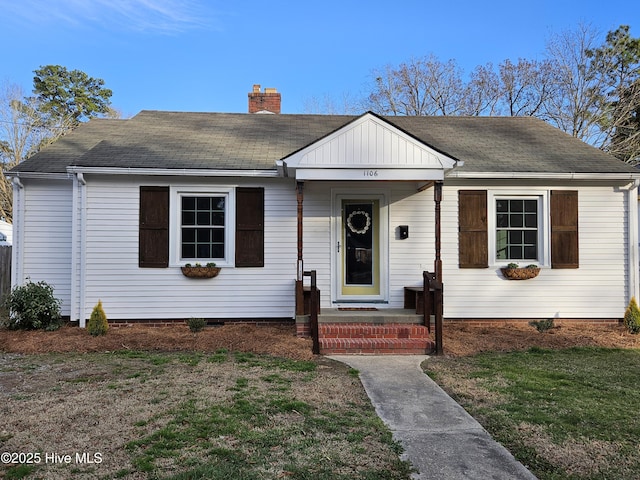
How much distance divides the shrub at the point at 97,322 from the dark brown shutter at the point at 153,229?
42.2 inches

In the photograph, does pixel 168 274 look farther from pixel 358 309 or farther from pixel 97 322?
pixel 358 309

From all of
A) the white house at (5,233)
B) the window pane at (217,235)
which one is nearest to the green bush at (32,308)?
the window pane at (217,235)

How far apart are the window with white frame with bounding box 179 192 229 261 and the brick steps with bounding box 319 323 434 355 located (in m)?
2.64

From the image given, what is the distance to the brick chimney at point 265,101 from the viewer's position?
490 inches

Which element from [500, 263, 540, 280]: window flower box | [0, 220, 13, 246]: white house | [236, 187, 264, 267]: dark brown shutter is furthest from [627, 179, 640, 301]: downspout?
[0, 220, 13, 246]: white house

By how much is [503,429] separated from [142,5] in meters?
11.3

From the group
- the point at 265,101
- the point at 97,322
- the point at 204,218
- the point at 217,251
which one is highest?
the point at 265,101

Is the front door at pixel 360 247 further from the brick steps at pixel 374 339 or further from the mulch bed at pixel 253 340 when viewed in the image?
the mulch bed at pixel 253 340

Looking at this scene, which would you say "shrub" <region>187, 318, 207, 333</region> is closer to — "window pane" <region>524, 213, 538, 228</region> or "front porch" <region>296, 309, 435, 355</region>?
"front porch" <region>296, 309, 435, 355</region>

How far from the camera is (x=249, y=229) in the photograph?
8.18 metres

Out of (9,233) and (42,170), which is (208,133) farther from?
(9,233)

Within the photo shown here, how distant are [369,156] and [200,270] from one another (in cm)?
366

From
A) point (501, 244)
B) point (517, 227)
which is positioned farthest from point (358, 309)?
point (517, 227)

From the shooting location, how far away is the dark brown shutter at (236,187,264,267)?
8172 mm
